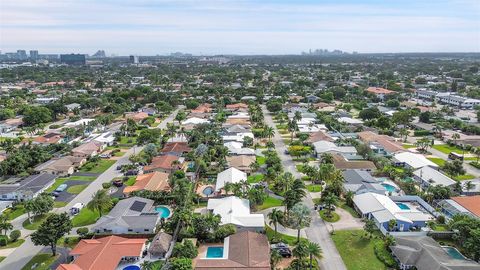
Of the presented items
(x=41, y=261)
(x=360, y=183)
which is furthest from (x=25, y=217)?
(x=360, y=183)

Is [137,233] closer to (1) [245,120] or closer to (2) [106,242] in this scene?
(2) [106,242]

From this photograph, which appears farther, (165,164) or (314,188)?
(165,164)

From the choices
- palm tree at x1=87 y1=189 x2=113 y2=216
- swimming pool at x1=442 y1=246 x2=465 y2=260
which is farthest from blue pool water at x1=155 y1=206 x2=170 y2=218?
swimming pool at x1=442 y1=246 x2=465 y2=260

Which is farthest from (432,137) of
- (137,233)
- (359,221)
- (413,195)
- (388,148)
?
(137,233)

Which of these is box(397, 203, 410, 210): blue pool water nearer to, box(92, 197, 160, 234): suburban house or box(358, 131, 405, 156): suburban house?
box(358, 131, 405, 156): suburban house

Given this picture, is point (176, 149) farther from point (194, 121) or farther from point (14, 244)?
point (14, 244)
